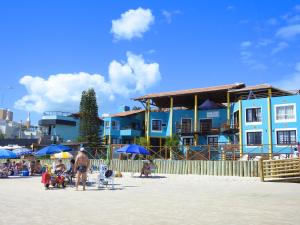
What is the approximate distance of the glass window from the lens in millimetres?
38406

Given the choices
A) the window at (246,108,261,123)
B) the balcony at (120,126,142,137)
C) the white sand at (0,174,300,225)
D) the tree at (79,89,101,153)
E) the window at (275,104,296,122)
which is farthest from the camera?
the balcony at (120,126,142,137)

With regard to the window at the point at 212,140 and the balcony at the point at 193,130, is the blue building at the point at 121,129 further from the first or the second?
the window at the point at 212,140

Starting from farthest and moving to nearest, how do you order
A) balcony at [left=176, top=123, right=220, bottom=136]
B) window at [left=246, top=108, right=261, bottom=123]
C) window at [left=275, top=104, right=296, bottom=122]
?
balcony at [left=176, top=123, right=220, bottom=136] → window at [left=246, top=108, right=261, bottom=123] → window at [left=275, top=104, right=296, bottom=122]

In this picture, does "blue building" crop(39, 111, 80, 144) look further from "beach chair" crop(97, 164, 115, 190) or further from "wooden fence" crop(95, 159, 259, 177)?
"beach chair" crop(97, 164, 115, 190)

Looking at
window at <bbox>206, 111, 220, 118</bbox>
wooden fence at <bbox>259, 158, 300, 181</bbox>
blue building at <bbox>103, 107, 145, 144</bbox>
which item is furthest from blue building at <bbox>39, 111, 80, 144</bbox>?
wooden fence at <bbox>259, 158, 300, 181</bbox>

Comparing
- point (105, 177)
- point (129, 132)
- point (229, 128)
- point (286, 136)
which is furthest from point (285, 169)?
point (129, 132)

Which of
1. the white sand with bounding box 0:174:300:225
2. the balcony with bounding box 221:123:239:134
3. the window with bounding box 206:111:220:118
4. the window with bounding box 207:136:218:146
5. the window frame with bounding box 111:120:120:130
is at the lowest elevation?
the white sand with bounding box 0:174:300:225

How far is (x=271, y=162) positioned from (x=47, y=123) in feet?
165

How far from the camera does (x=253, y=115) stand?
135 feet

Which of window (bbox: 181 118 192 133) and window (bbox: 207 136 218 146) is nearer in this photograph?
window (bbox: 207 136 218 146)

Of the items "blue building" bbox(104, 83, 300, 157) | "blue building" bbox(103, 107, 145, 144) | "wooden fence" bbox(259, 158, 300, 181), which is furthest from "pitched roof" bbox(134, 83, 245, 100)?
"wooden fence" bbox(259, 158, 300, 181)

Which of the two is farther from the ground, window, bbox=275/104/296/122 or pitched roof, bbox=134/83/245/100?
pitched roof, bbox=134/83/245/100

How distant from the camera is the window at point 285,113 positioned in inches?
1510

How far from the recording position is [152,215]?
28.6ft
